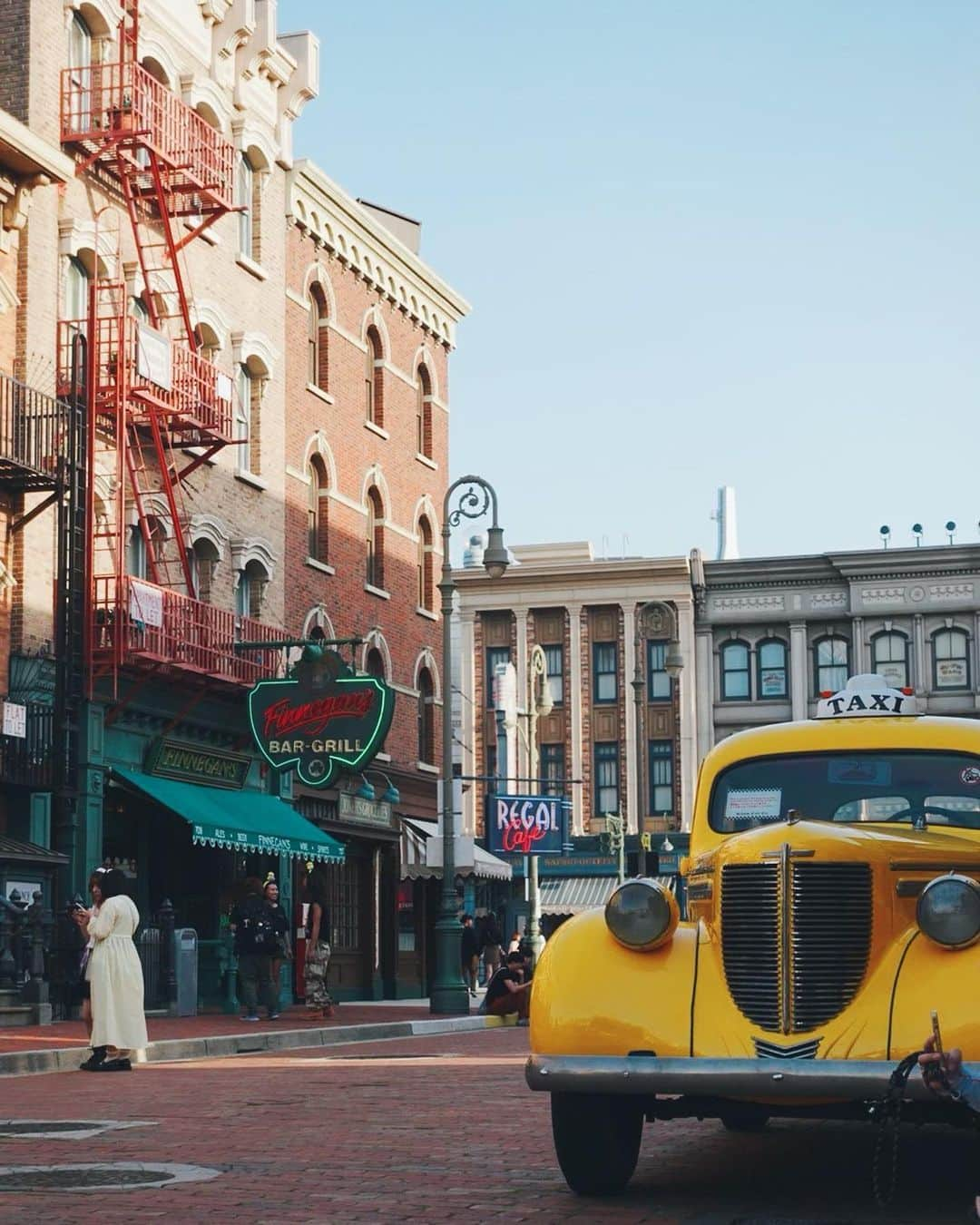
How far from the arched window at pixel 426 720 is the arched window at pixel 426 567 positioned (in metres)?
1.43

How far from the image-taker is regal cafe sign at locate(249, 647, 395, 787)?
28750 millimetres

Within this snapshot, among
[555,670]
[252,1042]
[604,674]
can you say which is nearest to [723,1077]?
[252,1042]

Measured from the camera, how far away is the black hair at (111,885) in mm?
17375

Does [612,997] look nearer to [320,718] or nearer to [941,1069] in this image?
[941,1069]

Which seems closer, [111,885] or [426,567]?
[111,885]

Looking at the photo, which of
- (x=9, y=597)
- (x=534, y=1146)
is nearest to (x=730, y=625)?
(x=9, y=597)

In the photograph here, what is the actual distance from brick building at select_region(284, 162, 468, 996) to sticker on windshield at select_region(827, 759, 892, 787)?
2425 cm

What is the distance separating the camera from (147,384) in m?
28.1

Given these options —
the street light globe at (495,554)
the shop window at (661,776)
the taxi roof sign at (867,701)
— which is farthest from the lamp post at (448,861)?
the shop window at (661,776)

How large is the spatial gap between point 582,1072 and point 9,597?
19.3m

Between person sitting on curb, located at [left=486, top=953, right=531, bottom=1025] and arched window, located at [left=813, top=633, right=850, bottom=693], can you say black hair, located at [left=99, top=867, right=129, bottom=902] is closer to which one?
person sitting on curb, located at [left=486, top=953, right=531, bottom=1025]

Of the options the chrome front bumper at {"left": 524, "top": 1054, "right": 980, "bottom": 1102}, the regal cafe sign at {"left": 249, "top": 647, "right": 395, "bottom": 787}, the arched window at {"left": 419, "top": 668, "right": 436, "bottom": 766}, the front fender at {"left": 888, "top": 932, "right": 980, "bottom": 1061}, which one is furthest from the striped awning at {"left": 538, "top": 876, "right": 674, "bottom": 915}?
the front fender at {"left": 888, "top": 932, "right": 980, "bottom": 1061}

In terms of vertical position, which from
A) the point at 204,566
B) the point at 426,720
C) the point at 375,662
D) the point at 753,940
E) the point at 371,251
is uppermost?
the point at 371,251

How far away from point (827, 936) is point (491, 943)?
32.9 meters
